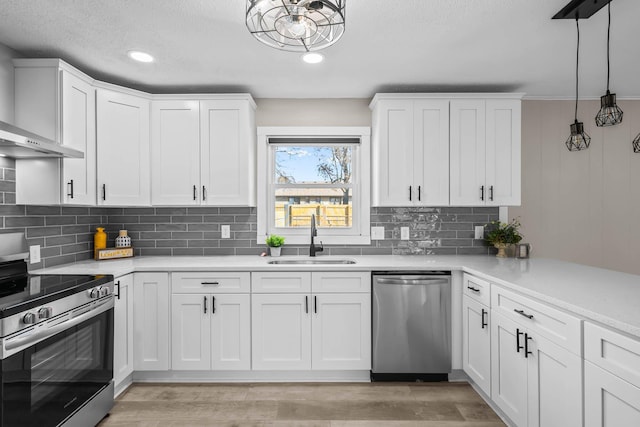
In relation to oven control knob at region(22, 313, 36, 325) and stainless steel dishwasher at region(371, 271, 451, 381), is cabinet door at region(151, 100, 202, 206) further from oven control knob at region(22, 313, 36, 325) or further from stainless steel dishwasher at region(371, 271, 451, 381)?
stainless steel dishwasher at region(371, 271, 451, 381)

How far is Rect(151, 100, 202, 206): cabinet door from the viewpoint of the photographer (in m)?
3.07

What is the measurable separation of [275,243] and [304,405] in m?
1.34

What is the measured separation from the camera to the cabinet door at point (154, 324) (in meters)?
2.75

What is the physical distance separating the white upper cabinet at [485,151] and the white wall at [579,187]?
0.40 meters

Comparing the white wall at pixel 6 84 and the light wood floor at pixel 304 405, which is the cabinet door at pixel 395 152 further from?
the white wall at pixel 6 84

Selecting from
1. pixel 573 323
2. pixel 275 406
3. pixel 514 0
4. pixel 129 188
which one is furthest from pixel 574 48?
pixel 129 188

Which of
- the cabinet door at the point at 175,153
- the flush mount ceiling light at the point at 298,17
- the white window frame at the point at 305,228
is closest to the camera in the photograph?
the flush mount ceiling light at the point at 298,17

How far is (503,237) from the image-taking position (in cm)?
322

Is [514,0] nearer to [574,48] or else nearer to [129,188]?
[574,48]

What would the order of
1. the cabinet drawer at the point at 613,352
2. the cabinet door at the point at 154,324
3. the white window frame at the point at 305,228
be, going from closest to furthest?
the cabinet drawer at the point at 613,352
the cabinet door at the point at 154,324
the white window frame at the point at 305,228

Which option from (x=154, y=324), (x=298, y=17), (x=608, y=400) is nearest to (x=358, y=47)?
(x=298, y=17)

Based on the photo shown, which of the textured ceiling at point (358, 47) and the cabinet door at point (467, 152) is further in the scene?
the cabinet door at point (467, 152)

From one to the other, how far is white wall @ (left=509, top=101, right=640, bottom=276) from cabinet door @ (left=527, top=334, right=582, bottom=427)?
6.06ft

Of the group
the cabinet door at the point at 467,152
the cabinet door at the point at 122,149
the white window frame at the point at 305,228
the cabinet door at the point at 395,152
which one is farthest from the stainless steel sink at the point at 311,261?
Result: the cabinet door at the point at 122,149
